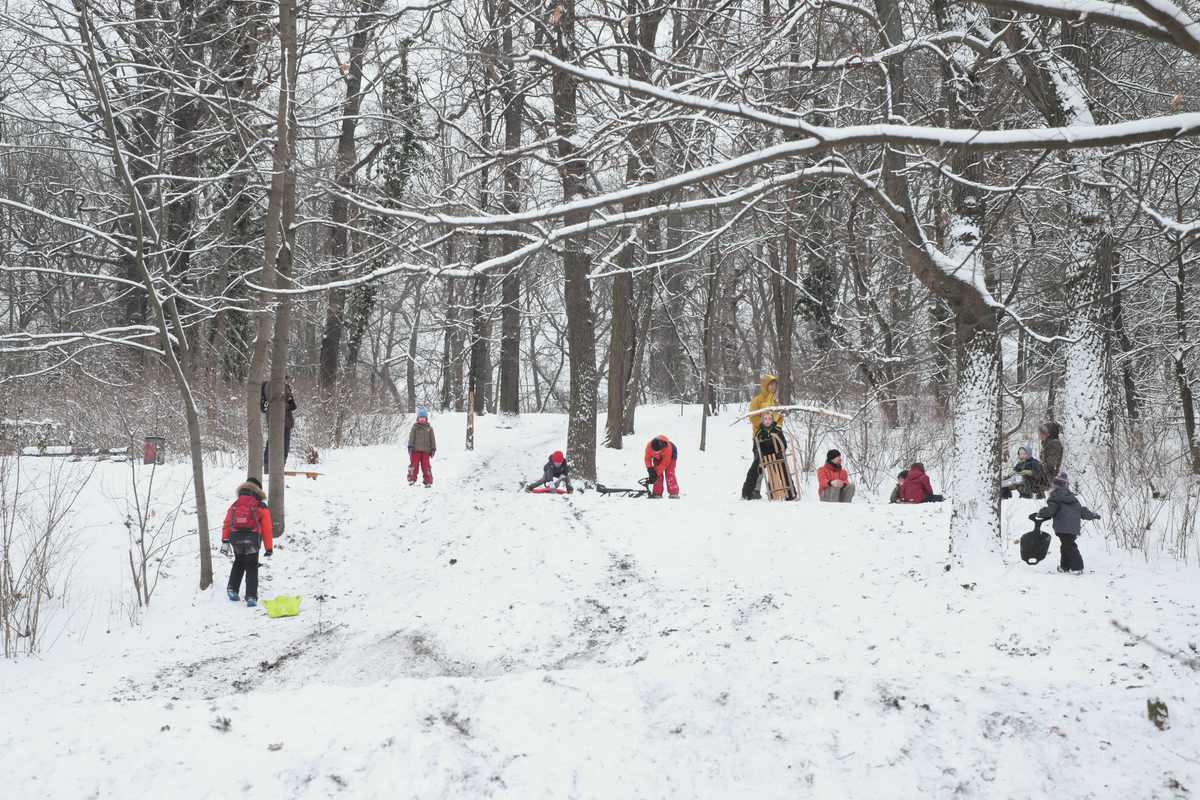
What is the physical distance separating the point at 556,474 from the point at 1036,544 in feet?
24.2

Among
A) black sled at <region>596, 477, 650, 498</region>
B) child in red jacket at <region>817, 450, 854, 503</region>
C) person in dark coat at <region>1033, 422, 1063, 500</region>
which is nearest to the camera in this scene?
person in dark coat at <region>1033, 422, 1063, 500</region>

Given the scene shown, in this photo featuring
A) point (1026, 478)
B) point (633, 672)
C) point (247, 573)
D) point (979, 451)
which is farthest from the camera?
point (1026, 478)

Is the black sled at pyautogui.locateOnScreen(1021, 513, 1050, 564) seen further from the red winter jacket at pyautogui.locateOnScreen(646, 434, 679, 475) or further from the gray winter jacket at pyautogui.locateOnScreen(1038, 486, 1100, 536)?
the red winter jacket at pyautogui.locateOnScreen(646, 434, 679, 475)

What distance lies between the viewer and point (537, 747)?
4867 mm

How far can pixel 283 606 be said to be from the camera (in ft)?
28.0

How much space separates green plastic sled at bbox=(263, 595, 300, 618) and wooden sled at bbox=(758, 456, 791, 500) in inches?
246

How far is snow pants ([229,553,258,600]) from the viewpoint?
871 cm

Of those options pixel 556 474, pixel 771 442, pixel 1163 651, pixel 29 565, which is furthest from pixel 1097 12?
pixel 556 474

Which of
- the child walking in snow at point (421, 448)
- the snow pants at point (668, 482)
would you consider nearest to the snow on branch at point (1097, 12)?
the snow pants at point (668, 482)

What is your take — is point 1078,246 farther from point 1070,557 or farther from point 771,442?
point 1070,557

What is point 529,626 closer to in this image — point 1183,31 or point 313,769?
point 313,769

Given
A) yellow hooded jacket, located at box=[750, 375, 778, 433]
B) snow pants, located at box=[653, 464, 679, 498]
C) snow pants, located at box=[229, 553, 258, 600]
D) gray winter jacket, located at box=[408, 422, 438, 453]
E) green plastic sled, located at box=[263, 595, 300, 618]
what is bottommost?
green plastic sled, located at box=[263, 595, 300, 618]

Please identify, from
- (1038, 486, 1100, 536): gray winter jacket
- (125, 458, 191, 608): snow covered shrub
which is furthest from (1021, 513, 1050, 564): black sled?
(125, 458, 191, 608): snow covered shrub

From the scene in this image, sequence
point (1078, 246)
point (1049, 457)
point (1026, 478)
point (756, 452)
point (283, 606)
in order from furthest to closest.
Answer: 1. point (756, 452)
2. point (1026, 478)
3. point (1049, 457)
4. point (1078, 246)
5. point (283, 606)
